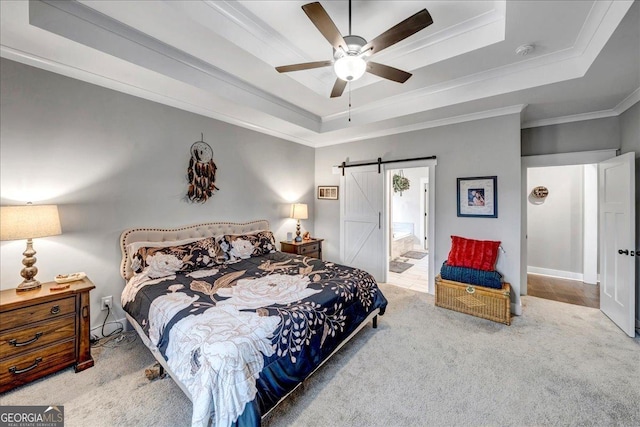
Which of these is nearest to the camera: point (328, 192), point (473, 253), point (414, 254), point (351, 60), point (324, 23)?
point (324, 23)

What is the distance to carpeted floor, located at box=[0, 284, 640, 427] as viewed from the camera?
1.74 meters

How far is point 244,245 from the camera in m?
3.52

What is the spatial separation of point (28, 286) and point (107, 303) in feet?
2.36

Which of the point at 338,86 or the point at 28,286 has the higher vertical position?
the point at 338,86

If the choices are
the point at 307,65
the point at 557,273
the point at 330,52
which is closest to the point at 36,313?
the point at 307,65

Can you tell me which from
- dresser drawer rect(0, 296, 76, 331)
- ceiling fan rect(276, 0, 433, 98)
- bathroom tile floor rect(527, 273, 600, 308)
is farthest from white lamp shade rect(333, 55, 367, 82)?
bathroom tile floor rect(527, 273, 600, 308)

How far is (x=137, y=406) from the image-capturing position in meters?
1.82

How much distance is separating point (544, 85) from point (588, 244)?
3.55 m

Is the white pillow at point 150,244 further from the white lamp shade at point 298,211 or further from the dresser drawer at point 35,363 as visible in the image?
the white lamp shade at point 298,211

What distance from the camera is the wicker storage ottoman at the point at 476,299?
305 cm

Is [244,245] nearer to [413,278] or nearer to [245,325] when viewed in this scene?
[245,325]

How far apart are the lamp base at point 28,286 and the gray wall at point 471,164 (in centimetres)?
442

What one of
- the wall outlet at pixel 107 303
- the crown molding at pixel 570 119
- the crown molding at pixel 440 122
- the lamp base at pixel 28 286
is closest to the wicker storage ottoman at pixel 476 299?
the crown molding at pixel 440 122

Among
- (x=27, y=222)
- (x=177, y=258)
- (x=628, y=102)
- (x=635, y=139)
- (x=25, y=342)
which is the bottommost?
(x=25, y=342)
